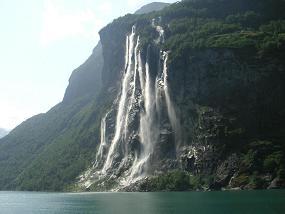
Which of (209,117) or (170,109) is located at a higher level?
(170,109)

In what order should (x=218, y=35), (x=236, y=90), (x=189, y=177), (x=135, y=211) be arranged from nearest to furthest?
1. (x=135, y=211)
2. (x=189, y=177)
3. (x=236, y=90)
4. (x=218, y=35)

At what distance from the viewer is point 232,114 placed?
157m

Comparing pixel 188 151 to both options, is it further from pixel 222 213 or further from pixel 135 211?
pixel 222 213

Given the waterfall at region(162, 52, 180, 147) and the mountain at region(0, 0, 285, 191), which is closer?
the mountain at region(0, 0, 285, 191)

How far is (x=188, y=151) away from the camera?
159125 millimetres

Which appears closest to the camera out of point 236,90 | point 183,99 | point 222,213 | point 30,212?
point 222,213

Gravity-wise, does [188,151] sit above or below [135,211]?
below

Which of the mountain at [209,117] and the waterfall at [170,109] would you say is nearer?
the mountain at [209,117]

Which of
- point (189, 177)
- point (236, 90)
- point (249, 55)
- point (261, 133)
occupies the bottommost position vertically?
point (189, 177)

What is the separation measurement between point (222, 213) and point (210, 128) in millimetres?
90575

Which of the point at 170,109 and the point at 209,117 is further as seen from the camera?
the point at 170,109

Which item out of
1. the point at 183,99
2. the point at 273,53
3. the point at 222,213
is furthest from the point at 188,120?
the point at 222,213

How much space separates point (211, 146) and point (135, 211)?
7752 centimetres

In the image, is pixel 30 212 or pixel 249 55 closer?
pixel 30 212
